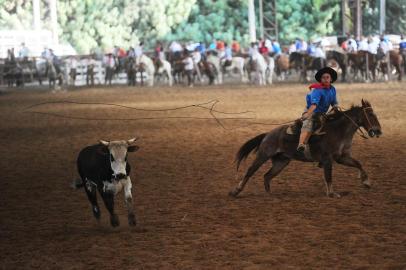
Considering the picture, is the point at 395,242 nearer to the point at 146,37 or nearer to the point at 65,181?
the point at 65,181

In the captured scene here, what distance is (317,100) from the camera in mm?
10039

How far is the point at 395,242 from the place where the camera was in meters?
7.50

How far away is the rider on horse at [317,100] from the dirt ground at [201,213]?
777 mm

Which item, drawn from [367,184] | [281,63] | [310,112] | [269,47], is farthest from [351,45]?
[310,112]

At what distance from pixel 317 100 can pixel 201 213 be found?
209 centimetres

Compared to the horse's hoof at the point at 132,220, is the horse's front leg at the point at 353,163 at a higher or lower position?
higher

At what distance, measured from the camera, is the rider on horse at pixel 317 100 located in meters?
9.98

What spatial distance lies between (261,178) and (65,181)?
2.86m

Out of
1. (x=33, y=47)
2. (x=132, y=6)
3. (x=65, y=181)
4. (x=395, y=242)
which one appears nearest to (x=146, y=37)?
(x=132, y=6)

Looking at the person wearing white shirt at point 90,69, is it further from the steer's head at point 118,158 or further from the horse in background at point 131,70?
the steer's head at point 118,158

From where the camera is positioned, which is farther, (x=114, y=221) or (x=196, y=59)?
(x=196, y=59)

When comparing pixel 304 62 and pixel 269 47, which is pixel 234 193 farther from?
pixel 269 47

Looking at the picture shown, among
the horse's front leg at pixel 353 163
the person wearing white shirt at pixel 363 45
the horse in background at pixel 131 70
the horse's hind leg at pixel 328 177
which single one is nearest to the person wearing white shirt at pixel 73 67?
the horse in background at pixel 131 70

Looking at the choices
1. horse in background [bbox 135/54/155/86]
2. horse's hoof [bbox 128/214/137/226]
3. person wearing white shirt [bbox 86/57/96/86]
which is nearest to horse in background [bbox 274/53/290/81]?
horse in background [bbox 135/54/155/86]
